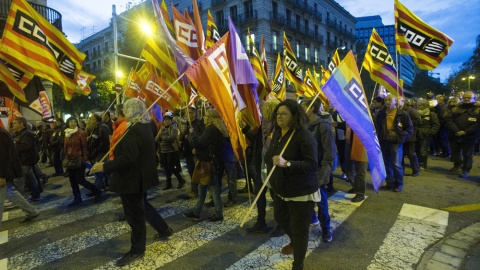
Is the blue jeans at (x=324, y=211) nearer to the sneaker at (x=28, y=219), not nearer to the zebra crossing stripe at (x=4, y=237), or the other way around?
the zebra crossing stripe at (x=4, y=237)

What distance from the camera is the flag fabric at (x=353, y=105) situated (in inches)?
129

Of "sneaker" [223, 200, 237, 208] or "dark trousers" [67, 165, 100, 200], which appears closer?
"sneaker" [223, 200, 237, 208]

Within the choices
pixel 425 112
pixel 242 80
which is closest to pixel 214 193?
pixel 242 80

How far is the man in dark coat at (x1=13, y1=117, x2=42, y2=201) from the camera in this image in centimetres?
555

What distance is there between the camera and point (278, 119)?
2.79 meters

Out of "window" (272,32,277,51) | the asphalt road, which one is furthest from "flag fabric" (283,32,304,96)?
"window" (272,32,277,51)

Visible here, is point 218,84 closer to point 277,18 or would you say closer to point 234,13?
point 234,13

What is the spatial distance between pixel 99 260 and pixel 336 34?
4945 centimetres

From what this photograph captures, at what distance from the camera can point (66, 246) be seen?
3.79m

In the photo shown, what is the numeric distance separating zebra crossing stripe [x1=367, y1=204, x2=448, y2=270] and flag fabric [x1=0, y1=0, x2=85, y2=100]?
6.32 m

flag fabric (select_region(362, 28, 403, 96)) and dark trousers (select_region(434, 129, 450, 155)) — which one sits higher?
flag fabric (select_region(362, 28, 403, 96))

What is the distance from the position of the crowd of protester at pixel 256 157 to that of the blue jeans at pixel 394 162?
20 millimetres

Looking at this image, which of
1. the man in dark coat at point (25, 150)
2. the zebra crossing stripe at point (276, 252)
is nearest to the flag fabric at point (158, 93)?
the man in dark coat at point (25, 150)

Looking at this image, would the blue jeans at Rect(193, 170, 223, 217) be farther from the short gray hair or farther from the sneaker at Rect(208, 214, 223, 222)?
the short gray hair
